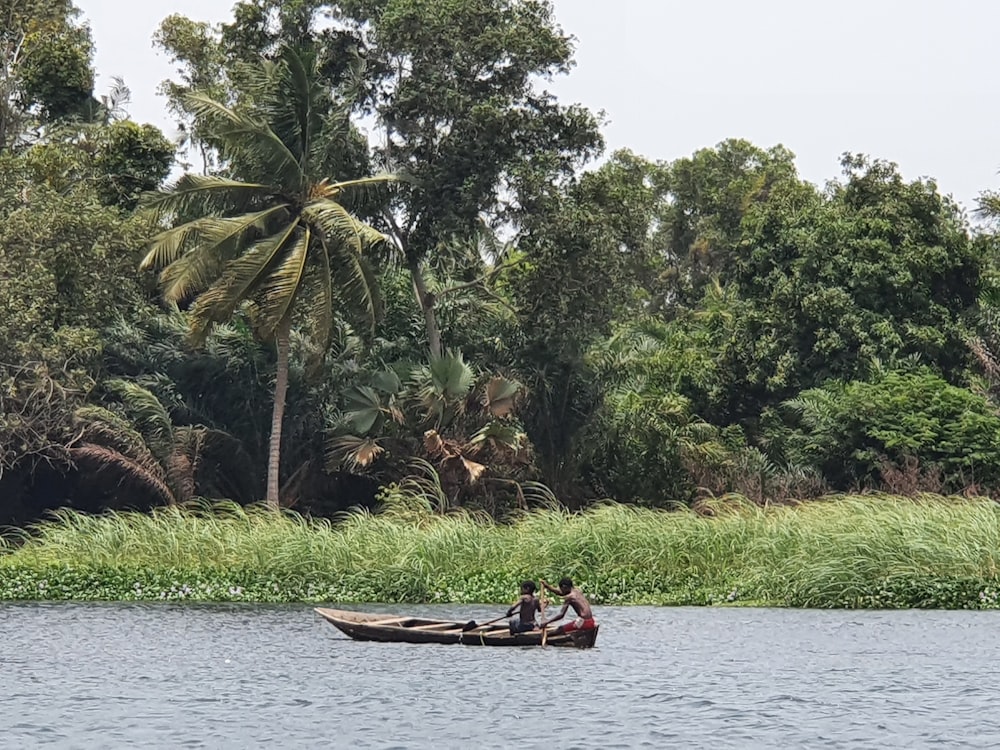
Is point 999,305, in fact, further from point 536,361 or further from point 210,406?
point 210,406

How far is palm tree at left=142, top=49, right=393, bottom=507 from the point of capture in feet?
119

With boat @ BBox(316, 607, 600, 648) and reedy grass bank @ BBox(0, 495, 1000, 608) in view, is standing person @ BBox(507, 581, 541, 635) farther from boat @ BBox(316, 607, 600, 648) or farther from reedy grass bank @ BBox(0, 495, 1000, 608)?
reedy grass bank @ BBox(0, 495, 1000, 608)

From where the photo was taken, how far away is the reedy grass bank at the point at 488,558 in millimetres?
28344

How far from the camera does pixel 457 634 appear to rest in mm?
22500

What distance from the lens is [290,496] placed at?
40.7 m

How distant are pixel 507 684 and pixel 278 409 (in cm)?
1969

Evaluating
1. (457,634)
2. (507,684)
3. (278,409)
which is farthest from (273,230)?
(507,684)

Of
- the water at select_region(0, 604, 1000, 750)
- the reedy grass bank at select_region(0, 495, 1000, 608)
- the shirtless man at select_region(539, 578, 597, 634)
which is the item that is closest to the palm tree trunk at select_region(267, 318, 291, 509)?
the reedy grass bank at select_region(0, 495, 1000, 608)

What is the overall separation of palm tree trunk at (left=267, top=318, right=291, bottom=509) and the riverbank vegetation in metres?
0.11

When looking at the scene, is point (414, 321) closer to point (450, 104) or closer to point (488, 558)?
point (450, 104)

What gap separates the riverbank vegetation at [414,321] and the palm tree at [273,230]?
0.27 ft

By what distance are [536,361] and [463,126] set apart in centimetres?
690

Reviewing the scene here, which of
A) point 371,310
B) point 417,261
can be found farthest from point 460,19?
point 371,310

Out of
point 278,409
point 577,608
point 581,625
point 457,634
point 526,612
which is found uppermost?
point 278,409
